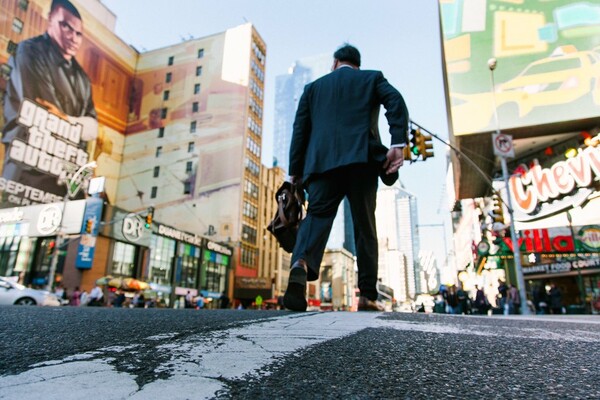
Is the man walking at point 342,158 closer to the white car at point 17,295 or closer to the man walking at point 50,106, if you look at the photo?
the white car at point 17,295

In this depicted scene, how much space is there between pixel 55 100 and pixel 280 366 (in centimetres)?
4818

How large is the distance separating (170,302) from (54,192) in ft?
55.0

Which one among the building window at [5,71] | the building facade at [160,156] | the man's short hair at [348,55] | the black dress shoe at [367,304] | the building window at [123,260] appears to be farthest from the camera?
the building window at [5,71]

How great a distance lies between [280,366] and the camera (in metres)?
0.94

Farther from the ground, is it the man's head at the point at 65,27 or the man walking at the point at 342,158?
the man's head at the point at 65,27

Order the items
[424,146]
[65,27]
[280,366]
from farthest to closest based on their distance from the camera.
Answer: [65,27] < [424,146] < [280,366]

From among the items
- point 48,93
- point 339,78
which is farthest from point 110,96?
point 339,78

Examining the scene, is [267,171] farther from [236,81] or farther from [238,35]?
[238,35]

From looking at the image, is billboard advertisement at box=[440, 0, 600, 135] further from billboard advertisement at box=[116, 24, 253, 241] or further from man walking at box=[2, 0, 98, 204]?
man walking at box=[2, 0, 98, 204]

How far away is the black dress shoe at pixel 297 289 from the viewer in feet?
9.81

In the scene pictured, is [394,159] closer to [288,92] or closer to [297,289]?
[297,289]

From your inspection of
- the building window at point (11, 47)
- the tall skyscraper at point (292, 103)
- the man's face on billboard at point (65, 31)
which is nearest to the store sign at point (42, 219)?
the building window at point (11, 47)

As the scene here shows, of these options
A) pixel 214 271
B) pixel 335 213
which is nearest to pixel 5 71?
pixel 214 271

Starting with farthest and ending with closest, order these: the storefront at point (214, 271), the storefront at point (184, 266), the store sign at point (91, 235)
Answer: the storefront at point (214, 271) → the storefront at point (184, 266) → the store sign at point (91, 235)
